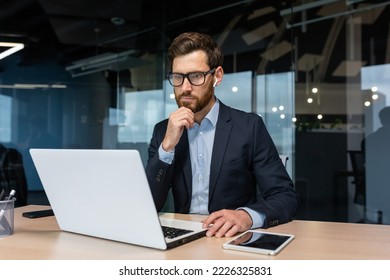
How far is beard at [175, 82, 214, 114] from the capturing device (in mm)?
1500

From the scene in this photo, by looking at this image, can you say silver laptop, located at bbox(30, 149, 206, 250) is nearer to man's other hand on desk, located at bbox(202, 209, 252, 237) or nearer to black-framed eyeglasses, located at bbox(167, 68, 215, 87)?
man's other hand on desk, located at bbox(202, 209, 252, 237)

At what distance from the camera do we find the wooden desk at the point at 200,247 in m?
0.88

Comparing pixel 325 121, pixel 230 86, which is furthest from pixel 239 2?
pixel 325 121

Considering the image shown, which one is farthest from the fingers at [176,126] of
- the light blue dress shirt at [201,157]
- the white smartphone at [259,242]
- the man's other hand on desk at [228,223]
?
the white smartphone at [259,242]

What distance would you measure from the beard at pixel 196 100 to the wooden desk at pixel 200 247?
605mm

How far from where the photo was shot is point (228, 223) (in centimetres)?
107

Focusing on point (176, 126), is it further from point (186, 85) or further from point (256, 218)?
point (256, 218)

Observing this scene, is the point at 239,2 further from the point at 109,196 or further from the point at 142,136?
the point at 109,196

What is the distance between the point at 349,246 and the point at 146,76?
371 centimetres

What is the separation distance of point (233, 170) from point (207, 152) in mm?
157

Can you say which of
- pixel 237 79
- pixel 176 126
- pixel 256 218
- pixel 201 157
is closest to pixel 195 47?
pixel 176 126

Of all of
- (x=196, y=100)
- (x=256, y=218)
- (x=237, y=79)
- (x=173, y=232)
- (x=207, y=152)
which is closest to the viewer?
(x=173, y=232)

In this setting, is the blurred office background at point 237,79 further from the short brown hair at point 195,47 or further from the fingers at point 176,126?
the fingers at point 176,126

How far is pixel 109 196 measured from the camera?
0.90m
